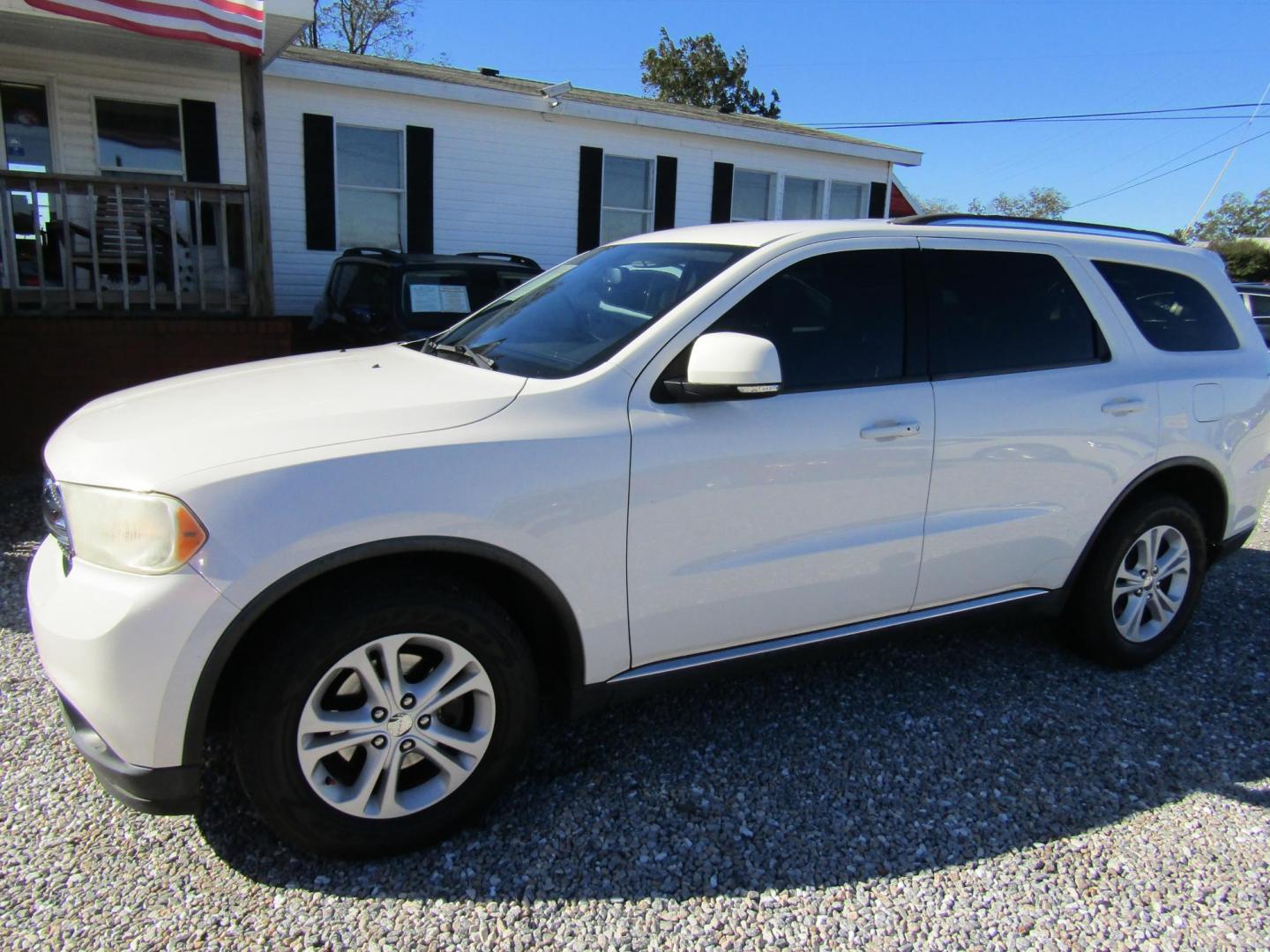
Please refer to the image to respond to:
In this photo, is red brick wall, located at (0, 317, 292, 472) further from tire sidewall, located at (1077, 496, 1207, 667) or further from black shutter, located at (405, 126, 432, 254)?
tire sidewall, located at (1077, 496, 1207, 667)

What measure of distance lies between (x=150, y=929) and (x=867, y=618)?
2350 millimetres

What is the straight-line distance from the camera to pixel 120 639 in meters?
2.18

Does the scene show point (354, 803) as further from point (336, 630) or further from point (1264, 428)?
point (1264, 428)

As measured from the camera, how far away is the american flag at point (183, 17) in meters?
6.17

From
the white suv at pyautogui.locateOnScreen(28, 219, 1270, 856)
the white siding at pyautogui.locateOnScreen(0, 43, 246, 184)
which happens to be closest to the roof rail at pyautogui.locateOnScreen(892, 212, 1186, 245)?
Answer: the white suv at pyautogui.locateOnScreen(28, 219, 1270, 856)

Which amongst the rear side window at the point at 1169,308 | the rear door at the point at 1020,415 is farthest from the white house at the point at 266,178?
the rear side window at the point at 1169,308

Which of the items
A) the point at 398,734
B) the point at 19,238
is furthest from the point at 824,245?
the point at 19,238

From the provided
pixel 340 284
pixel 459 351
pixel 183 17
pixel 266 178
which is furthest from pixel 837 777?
pixel 340 284

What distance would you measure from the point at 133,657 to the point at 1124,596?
146 inches

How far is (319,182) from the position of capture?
1055 centimetres

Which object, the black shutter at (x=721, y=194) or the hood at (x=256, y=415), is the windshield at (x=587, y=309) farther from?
the black shutter at (x=721, y=194)

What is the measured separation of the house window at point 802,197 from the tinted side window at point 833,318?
11.6 metres

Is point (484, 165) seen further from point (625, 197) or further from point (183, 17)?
point (183, 17)

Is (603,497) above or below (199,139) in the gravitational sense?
below
